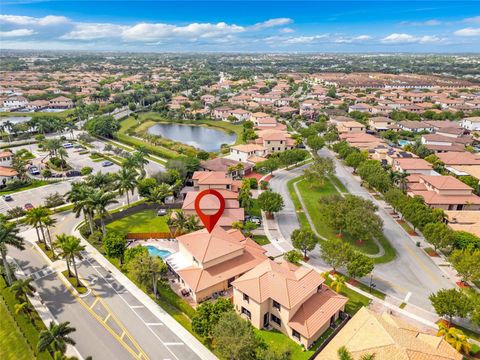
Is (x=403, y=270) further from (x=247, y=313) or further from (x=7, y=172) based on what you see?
(x=7, y=172)

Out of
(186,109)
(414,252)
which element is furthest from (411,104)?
(414,252)

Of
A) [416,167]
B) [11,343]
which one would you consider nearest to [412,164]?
[416,167]

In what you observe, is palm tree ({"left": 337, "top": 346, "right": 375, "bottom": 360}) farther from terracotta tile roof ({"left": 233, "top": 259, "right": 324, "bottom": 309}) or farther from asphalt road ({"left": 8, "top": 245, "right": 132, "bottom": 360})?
asphalt road ({"left": 8, "top": 245, "right": 132, "bottom": 360})

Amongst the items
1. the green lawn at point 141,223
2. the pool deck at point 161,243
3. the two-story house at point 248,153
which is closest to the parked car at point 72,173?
the green lawn at point 141,223

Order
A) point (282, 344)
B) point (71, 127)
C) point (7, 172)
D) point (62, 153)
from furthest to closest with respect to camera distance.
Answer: point (71, 127)
point (62, 153)
point (7, 172)
point (282, 344)

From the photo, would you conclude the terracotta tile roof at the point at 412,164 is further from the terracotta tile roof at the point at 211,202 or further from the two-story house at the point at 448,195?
the terracotta tile roof at the point at 211,202

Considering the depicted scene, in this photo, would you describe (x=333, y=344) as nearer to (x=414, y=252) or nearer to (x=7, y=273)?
(x=414, y=252)

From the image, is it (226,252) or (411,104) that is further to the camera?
(411,104)
